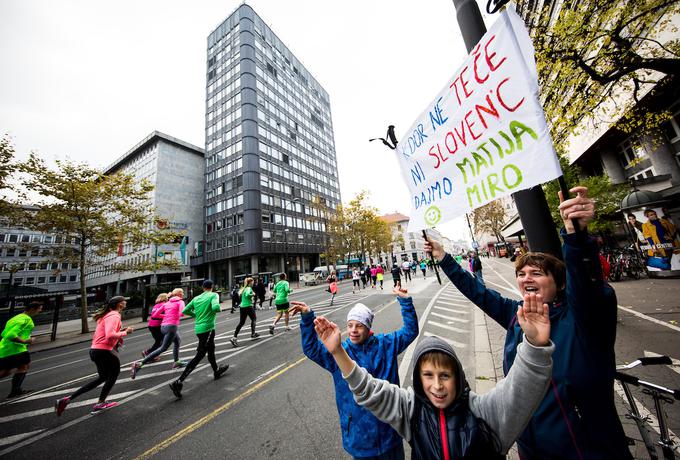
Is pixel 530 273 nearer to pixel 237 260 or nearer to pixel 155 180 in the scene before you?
pixel 237 260

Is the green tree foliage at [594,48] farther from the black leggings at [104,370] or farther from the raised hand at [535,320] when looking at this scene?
the black leggings at [104,370]

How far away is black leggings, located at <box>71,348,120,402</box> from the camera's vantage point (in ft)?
15.8

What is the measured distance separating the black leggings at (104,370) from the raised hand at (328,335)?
219 inches

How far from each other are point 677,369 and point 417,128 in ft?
16.7

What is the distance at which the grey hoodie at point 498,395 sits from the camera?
1.19m

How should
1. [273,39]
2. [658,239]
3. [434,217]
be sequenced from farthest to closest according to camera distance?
[273,39], [658,239], [434,217]

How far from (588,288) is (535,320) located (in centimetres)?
46

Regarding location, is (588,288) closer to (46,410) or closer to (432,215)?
(432,215)

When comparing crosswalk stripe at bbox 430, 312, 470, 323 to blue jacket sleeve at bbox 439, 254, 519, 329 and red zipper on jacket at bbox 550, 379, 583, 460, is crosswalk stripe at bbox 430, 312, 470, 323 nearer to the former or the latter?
blue jacket sleeve at bbox 439, 254, 519, 329

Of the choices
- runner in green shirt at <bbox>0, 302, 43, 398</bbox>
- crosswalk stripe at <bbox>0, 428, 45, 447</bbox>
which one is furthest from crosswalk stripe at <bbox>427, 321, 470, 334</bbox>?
runner in green shirt at <bbox>0, 302, 43, 398</bbox>

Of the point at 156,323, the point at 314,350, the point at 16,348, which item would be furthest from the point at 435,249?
the point at 16,348

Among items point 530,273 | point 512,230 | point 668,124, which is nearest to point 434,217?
point 530,273

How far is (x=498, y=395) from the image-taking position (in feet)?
4.54

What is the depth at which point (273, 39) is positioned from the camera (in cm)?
5512
